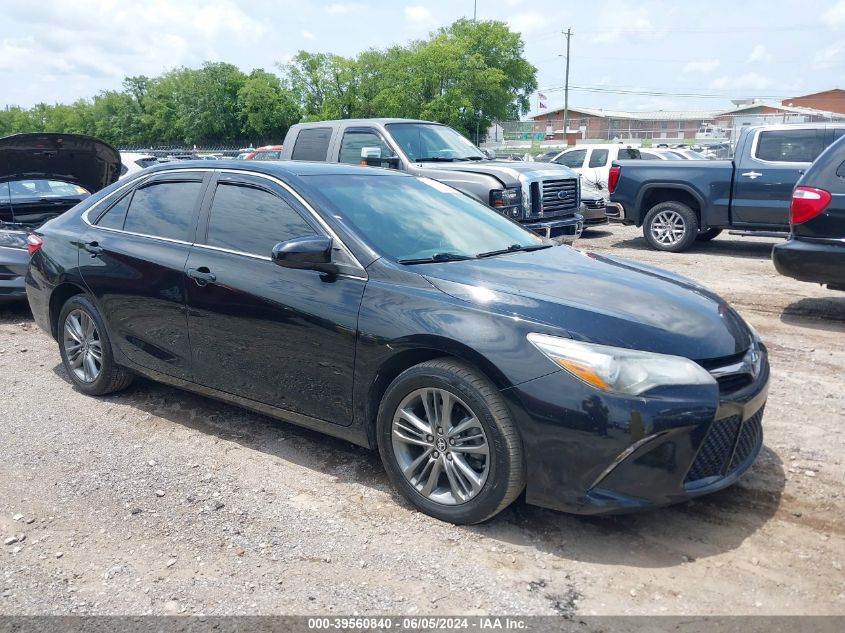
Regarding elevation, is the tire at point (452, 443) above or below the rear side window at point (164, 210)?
below

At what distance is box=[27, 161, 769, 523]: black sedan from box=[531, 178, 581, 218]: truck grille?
16.0ft

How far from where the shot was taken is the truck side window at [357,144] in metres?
10.1

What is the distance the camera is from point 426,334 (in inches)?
135

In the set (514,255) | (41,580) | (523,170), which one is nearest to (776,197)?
(523,170)

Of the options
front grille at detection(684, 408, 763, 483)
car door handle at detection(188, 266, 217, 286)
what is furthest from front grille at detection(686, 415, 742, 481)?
car door handle at detection(188, 266, 217, 286)

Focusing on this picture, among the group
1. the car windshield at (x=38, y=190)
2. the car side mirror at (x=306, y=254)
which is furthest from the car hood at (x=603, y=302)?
the car windshield at (x=38, y=190)

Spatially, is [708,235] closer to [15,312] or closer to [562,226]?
[562,226]

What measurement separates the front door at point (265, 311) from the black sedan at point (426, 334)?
0.04 ft

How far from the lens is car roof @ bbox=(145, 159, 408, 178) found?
441cm

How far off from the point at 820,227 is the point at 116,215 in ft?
19.4

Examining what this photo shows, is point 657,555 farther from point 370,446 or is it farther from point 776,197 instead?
point 776,197

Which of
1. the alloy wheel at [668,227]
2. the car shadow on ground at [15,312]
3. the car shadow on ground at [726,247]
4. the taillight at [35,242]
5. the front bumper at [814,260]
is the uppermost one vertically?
the taillight at [35,242]

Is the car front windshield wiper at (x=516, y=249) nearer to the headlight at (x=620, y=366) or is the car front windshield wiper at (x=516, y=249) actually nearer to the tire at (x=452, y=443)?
the tire at (x=452, y=443)

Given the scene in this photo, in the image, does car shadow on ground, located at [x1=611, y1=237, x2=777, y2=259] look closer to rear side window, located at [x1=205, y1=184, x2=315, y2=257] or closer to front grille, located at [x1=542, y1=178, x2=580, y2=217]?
front grille, located at [x1=542, y1=178, x2=580, y2=217]
